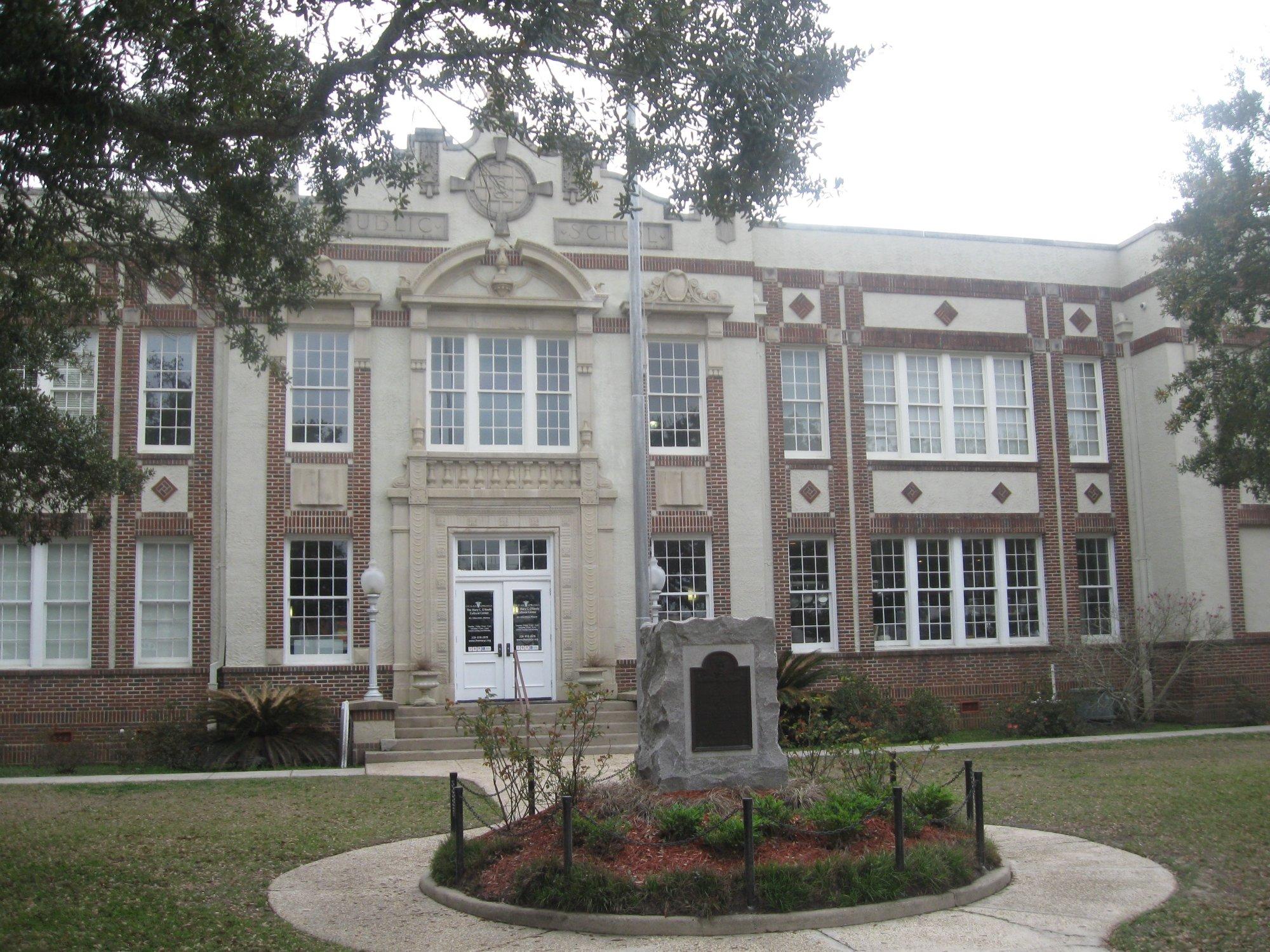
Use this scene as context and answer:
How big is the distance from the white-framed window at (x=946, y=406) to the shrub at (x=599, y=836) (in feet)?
53.1

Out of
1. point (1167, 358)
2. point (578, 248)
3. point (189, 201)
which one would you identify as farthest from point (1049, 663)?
point (189, 201)

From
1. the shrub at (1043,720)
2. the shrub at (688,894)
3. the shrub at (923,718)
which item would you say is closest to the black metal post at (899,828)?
the shrub at (688,894)

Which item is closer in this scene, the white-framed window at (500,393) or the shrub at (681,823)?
the shrub at (681,823)

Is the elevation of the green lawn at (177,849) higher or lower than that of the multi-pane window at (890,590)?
lower

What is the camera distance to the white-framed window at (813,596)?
23734mm

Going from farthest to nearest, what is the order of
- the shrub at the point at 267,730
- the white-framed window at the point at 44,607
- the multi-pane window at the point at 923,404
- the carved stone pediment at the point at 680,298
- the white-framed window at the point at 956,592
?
the multi-pane window at the point at 923,404 < the white-framed window at the point at 956,592 < the carved stone pediment at the point at 680,298 < the white-framed window at the point at 44,607 < the shrub at the point at 267,730

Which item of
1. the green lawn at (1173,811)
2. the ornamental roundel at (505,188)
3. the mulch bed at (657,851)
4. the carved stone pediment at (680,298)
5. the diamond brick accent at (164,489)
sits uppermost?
the ornamental roundel at (505,188)

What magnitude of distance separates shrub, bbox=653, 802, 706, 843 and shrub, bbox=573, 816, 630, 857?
0.31 m

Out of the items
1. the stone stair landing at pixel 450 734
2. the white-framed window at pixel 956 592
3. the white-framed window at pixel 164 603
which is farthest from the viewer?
the white-framed window at pixel 956 592

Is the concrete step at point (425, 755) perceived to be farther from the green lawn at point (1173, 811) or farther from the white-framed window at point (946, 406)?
the white-framed window at point (946, 406)

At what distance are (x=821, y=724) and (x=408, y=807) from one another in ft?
18.1

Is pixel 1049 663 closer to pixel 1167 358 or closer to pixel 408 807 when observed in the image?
pixel 1167 358

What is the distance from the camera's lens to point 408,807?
14.3 meters

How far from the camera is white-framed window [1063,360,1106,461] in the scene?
25969 millimetres
